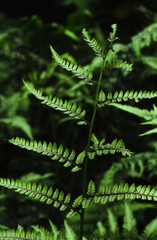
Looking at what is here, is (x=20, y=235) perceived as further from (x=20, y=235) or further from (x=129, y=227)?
(x=129, y=227)

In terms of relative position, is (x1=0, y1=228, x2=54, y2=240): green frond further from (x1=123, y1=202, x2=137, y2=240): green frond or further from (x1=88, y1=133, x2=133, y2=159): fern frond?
(x1=123, y1=202, x2=137, y2=240): green frond

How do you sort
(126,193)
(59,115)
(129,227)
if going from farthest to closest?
(59,115) < (129,227) < (126,193)

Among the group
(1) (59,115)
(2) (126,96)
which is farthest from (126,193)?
(1) (59,115)

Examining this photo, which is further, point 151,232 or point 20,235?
point 151,232

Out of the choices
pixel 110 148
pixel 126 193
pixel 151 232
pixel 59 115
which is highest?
pixel 59 115

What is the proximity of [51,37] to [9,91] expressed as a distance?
0.71 m

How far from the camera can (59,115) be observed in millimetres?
2840

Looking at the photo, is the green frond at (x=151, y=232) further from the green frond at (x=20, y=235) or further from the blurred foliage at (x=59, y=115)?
the green frond at (x=20, y=235)

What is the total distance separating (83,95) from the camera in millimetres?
2576

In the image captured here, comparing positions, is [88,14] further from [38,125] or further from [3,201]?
[3,201]

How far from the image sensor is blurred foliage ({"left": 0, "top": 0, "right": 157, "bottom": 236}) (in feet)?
6.86

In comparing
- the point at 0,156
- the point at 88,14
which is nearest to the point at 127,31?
the point at 88,14

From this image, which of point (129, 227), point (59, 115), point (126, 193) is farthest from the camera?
point (59, 115)

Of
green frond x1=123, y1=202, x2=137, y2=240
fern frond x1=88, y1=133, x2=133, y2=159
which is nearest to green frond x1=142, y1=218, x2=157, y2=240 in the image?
green frond x1=123, y1=202, x2=137, y2=240
